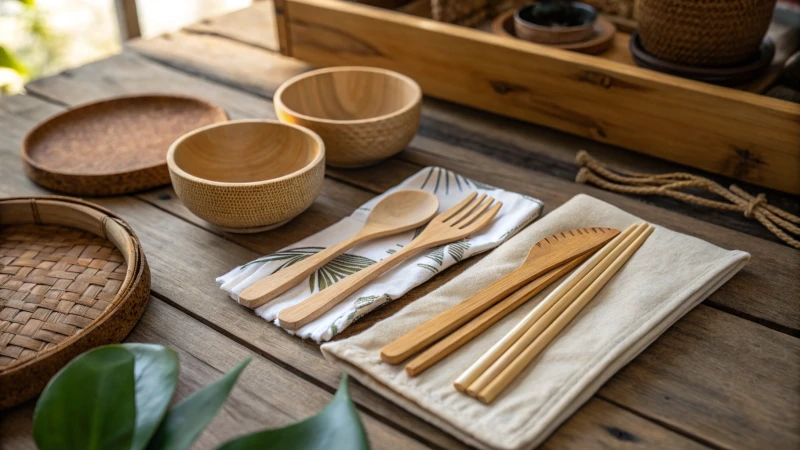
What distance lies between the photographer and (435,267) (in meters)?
0.68

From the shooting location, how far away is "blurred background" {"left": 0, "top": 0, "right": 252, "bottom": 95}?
80.4 inches

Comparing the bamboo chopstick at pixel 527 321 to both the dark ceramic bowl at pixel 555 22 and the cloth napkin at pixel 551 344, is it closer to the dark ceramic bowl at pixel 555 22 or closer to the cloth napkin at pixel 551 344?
the cloth napkin at pixel 551 344

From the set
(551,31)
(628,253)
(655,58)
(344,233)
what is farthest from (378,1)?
(628,253)

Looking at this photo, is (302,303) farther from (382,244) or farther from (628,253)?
(628,253)

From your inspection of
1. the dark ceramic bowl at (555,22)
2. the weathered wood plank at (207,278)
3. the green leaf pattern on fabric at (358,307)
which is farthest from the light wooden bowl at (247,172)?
the dark ceramic bowl at (555,22)

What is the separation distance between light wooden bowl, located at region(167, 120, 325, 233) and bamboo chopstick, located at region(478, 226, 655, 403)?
0.28 meters

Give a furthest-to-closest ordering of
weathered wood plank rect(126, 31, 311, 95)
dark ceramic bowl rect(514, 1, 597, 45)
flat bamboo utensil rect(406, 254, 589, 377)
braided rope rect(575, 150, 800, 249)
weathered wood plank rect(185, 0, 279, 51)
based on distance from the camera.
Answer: weathered wood plank rect(185, 0, 279, 51) → weathered wood plank rect(126, 31, 311, 95) → dark ceramic bowl rect(514, 1, 597, 45) → braided rope rect(575, 150, 800, 249) → flat bamboo utensil rect(406, 254, 589, 377)

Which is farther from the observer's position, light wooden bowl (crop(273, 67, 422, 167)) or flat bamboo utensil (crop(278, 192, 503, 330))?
light wooden bowl (crop(273, 67, 422, 167))

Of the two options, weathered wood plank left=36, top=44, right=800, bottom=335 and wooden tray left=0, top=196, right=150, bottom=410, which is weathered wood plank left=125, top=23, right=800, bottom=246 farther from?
wooden tray left=0, top=196, right=150, bottom=410

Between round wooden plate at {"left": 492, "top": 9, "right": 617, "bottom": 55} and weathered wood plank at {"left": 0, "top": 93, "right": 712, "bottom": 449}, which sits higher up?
round wooden plate at {"left": 492, "top": 9, "right": 617, "bottom": 55}

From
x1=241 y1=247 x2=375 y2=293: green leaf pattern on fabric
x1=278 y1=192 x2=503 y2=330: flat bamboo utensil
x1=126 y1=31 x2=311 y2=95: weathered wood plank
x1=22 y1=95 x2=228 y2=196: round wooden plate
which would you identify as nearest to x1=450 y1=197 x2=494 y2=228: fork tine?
x1=278 y1=192 x2=503 y2=330: flat bamboo utensil

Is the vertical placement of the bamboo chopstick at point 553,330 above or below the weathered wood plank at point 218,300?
above

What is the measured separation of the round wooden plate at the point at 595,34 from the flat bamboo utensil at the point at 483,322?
1.41ft

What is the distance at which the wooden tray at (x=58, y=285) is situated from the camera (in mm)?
557
